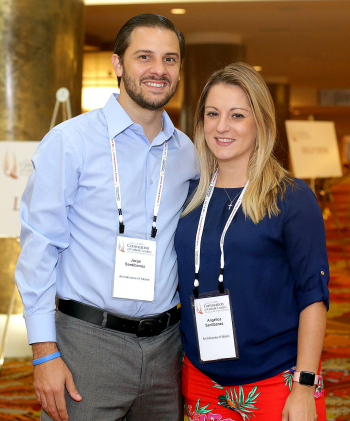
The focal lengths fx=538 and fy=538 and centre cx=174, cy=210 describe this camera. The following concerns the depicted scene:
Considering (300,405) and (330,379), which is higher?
(300,405)

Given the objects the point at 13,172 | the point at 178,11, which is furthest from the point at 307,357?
the point at 178,11

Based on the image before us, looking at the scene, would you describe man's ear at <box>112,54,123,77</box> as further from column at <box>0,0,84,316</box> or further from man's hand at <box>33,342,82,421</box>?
column at <box>0,0,84,316</box>

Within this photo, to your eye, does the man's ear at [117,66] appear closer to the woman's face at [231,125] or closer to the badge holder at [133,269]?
the woman's face at [231,125]

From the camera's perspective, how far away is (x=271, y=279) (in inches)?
66.6

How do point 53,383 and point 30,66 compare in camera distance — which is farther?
point 30,66

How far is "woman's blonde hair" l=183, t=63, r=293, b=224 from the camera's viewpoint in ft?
5.62

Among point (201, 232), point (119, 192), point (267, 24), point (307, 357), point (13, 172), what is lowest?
point (307, 357)

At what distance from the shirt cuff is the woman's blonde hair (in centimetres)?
60

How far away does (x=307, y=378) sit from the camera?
161 cm

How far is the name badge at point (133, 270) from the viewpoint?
176 centimetres

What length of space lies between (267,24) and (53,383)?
9035 millimetres

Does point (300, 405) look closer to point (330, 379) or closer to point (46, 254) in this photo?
point (46, 254)

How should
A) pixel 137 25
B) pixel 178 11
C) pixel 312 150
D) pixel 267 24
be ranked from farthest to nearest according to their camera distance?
pixel 267 24 < pixel 178 11 < pixel 312 150 < pixel 137 25

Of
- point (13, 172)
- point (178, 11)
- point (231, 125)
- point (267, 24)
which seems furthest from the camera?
point (267, 24)
